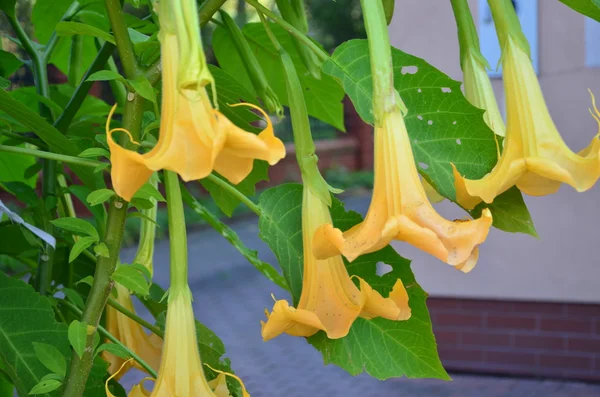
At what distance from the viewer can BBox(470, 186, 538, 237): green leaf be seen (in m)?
0.45

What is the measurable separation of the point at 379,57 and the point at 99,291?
0.23 meters

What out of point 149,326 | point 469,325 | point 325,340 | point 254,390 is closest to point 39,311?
point 149,326

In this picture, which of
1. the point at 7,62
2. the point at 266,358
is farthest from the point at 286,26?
the point at 266,358

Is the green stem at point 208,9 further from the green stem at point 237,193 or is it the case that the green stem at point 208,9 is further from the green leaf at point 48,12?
the green leaf at point 48,12

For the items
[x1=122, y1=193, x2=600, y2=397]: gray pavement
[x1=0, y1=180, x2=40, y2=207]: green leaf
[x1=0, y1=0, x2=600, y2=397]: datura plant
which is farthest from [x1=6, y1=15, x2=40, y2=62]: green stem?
[x1=122, y1=193, x2=600, y2=397]: gray pavement

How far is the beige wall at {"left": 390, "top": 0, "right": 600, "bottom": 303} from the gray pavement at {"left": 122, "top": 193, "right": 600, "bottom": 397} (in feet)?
1.33

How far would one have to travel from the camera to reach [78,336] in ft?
1.51

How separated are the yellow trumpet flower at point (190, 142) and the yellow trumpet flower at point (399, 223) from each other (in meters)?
0.07

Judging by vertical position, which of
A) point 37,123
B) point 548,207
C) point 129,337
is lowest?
point 548,207

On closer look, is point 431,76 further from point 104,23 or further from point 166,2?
point 104,23

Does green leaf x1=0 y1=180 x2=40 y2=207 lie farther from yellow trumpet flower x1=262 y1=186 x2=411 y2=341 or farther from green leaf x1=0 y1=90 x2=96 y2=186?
yellow trumpet flower x1=262 y1=186 x2=411 y2=341

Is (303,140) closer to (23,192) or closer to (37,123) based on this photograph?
(37,123)

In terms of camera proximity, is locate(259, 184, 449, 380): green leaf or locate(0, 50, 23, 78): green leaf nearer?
locate(259, 184, 449, 380): green leaf

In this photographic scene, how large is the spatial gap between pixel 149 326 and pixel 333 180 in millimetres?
7968
